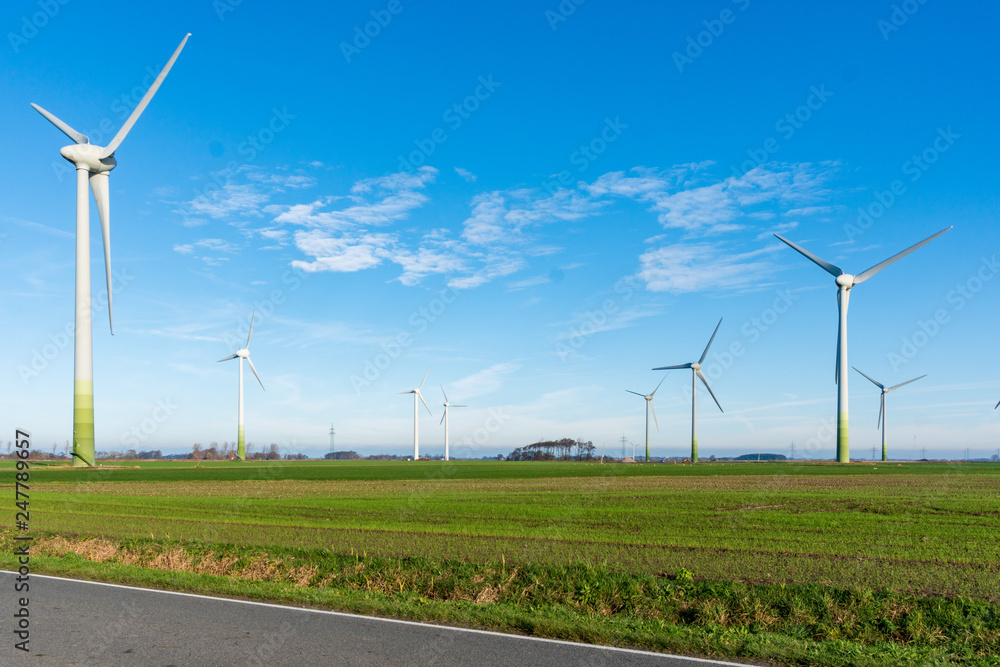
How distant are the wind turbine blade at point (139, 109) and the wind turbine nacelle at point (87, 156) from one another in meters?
0.43

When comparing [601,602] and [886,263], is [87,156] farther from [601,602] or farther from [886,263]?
[886,263]

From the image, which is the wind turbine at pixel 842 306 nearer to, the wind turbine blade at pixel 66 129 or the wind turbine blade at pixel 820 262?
the wind turbine blade at pixel 820 262

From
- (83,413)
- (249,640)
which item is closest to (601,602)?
(249,640)

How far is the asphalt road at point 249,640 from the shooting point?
27.1ft

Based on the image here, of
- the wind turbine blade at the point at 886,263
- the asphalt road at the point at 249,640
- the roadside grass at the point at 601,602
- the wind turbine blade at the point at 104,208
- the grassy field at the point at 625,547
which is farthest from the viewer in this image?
the wind turbine blade at the point at 886,263

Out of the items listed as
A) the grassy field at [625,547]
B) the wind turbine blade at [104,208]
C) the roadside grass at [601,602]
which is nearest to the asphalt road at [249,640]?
the roadside grass at [601,602]

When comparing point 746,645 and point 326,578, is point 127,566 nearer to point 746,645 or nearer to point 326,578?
point 326,578

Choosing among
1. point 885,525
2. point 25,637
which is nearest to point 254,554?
point 25,637

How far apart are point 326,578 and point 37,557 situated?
7.49m

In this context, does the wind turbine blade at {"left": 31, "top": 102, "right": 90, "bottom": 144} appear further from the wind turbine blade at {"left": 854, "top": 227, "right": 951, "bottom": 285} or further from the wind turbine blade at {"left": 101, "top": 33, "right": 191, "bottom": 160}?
the wind turbine blade at {"left": 854, "top": 227, "right": 951, "bottom": 285}

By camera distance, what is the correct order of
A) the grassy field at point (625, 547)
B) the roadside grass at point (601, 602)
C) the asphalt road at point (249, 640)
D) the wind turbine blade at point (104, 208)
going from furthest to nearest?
the wind turbine blade at point (104, 208)
the grassy field at point (625, 547)
the roadside grass at point (601, 602)
the asphalt road at point (249, 640)

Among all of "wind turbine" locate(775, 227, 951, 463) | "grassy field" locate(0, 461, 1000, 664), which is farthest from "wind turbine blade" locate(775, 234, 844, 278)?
"grassy field" locate(0, 461, 1000, 664)

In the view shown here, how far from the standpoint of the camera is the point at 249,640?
9.07 m

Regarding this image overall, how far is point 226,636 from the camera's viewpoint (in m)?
9.25
